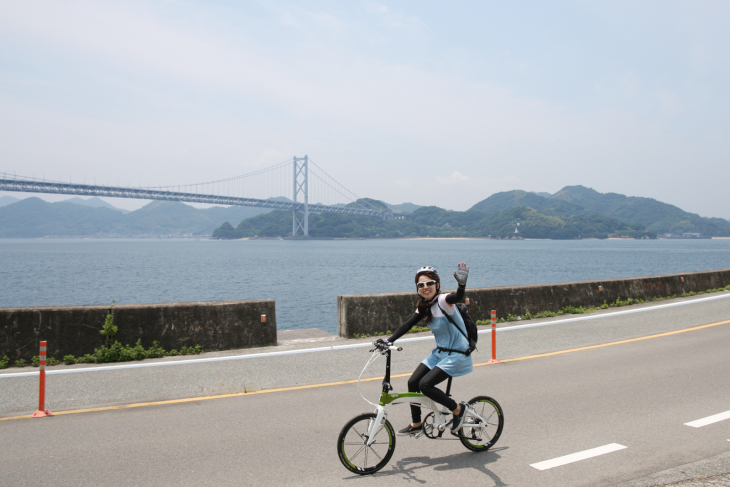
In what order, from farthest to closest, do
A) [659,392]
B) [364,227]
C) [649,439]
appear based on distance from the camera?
[364,227] < [659,392] < [649,439]

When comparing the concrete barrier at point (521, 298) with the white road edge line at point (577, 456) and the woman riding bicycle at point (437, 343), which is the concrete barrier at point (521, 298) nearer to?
the woman riding bicycle at point (437, 343)

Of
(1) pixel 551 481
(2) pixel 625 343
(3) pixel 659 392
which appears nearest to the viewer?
(1) pixel 551 481

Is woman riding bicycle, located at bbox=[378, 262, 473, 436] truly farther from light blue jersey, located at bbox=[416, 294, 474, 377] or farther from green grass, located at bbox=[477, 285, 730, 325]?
green grass, located at bbox=[477, 285, 730, 325]

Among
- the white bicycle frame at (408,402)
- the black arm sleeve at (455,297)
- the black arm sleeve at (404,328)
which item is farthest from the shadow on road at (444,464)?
the black arm sleeve at (455,297)

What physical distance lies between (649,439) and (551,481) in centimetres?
143

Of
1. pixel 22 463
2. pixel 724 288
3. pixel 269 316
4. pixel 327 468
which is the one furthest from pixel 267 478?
pixel 724 288

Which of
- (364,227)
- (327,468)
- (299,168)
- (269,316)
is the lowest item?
(327,468)

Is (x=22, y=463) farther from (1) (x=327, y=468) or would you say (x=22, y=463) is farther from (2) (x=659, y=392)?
(2) (x=659, y=392)

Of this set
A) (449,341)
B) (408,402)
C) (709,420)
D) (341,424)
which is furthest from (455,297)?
(709,420)

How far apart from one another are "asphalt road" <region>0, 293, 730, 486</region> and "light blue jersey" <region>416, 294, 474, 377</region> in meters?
0.83

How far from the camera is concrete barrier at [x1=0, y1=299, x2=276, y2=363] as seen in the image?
828 centimetres

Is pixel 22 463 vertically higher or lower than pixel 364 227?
lower

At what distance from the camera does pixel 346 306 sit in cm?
1042

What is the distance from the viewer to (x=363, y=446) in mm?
4234
